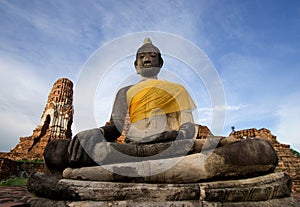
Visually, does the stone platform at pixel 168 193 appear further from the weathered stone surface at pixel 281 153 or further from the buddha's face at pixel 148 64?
the weathered stone surface at pixel 281 153

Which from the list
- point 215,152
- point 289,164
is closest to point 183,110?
point 215,152

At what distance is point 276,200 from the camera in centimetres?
174

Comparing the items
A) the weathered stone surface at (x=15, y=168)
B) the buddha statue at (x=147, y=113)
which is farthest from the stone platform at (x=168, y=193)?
the weathered stone surface at (x=15, y=168)

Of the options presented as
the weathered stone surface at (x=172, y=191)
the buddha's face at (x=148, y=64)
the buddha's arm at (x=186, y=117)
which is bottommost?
the weathered stone surface at (x=172, y=191)

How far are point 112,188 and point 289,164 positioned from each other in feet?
43.6

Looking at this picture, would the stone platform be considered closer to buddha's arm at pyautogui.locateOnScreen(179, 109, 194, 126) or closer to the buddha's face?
buddha's arm at pyautogui.locateOnScreen(179, 109, 194, 126)

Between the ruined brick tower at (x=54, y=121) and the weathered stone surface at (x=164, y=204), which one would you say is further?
the ruined brick tower at (x=54, y=121)

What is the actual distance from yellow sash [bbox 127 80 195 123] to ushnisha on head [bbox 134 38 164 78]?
21 centimetres

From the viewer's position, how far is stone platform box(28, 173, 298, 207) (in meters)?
1.63

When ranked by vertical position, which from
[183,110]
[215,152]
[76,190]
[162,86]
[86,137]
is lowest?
[76,190]

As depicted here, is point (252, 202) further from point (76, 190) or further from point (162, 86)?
point (162, 86)

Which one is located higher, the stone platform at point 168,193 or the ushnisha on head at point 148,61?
the ushnisha on head at point 148,61

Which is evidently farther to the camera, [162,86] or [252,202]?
[162,86]

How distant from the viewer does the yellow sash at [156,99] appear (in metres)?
2.69
